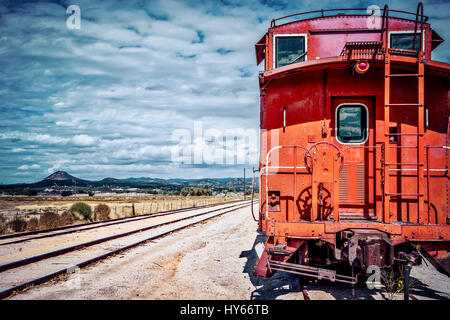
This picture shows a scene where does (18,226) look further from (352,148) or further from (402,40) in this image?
(402,40)

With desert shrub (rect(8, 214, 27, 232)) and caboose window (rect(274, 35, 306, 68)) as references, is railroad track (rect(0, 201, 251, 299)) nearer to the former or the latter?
desert shrub (rect(8, 214, 27, 232))

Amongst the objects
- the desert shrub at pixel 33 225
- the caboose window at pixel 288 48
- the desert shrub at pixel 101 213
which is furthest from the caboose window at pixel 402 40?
the desert shrub at pixel 101 213

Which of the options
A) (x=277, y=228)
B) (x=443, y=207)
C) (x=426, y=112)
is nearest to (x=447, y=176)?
(x=443, y=207)

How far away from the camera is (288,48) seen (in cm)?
686

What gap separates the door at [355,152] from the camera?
6109 mm

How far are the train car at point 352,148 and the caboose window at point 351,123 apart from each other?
0.06ft

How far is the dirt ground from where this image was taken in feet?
20.9

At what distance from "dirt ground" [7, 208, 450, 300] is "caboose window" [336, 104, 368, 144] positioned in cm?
281

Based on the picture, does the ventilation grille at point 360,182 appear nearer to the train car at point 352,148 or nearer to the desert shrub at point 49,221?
the train car at point 352,148

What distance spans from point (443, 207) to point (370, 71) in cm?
261

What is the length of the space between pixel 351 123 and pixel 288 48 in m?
1.94

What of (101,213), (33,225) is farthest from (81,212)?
(33,225)

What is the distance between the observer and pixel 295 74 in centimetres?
641
